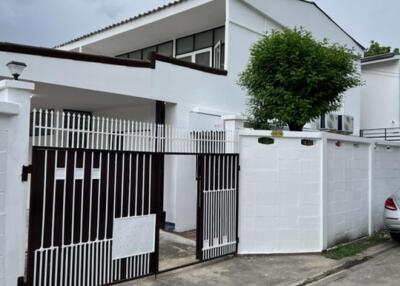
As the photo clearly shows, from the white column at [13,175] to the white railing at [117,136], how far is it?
192 millimetres

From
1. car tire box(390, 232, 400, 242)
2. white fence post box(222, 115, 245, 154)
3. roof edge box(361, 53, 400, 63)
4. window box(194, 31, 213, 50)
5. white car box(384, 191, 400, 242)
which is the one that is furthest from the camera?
roof edge box(361, 53, 400, 63)

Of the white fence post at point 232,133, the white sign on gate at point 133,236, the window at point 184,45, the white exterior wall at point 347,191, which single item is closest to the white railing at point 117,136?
the white fence post at point 232,133

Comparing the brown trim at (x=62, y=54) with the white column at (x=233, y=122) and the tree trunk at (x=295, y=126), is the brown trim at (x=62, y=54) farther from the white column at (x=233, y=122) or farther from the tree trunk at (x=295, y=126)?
the tree trunk at (x=295, y=126)

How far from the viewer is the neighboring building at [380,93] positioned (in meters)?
18.8

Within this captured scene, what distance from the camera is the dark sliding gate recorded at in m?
5.17

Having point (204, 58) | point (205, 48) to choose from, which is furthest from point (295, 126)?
point (205, 48)

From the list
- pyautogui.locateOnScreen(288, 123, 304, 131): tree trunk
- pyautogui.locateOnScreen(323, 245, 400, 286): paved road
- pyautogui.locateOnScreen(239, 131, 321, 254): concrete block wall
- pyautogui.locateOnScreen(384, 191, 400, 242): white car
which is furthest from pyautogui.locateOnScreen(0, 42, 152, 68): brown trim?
Answer: pyautogui.locateOnScreen(384, 191, 400, 242): white car

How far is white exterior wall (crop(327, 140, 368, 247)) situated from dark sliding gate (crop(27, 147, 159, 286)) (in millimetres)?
4142

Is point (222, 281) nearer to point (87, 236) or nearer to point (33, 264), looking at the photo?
point (87, 236)

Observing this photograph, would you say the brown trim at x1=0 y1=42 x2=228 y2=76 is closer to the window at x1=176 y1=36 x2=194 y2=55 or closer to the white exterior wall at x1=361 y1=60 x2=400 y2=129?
the window at x1=176 y1=36 x2=194 y2=55

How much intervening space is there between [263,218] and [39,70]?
202 inches

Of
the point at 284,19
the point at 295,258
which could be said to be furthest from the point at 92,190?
the point at 284,19

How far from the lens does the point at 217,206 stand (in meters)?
7.66

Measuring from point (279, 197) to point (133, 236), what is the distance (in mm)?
3229
